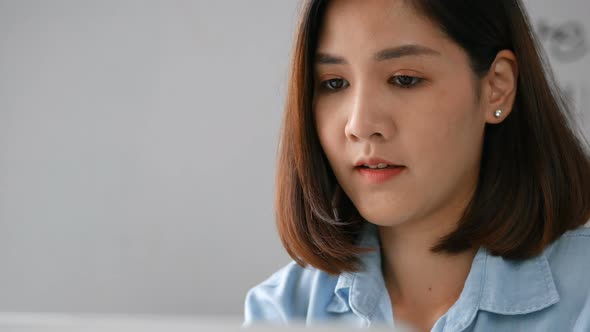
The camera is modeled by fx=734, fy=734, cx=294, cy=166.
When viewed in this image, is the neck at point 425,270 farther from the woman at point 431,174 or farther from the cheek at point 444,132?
the cheek at point 444,132

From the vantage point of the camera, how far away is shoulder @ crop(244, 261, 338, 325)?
1153 millimetres

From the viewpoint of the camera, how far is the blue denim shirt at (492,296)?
100cm

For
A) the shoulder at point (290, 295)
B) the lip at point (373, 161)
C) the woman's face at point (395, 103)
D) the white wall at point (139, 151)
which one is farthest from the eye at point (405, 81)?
the white wall at point (139, 151)

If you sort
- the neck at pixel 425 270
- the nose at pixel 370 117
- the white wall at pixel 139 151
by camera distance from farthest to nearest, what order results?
the white wall at pixel 139 151, the neck at pixel 425 270, the nose at pixel 370 117

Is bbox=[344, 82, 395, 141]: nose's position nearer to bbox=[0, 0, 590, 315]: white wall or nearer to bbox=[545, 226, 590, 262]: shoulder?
bbox=[545, 226, 590, 262]: shoulder

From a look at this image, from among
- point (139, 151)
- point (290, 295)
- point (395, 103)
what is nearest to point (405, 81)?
point (395, 103)

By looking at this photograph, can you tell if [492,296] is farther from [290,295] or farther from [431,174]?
[290,295]

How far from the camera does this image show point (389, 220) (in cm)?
101

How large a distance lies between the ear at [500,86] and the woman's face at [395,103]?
0.02 metres

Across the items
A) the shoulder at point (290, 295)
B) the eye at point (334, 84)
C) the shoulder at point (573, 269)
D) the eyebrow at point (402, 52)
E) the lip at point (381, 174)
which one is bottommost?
the shoulder at point (290, 295)

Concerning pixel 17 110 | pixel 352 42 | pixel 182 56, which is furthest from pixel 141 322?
pixel 17 110

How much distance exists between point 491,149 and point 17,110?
4.82 feet

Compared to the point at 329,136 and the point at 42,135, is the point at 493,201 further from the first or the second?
the point at 42,135

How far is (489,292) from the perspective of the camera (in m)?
1.03
